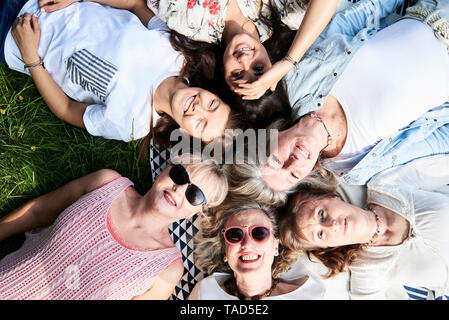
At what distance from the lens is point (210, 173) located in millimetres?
2912

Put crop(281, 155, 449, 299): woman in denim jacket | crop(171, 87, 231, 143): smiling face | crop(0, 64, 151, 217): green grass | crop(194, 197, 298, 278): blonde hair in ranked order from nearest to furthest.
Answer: crop(171, 87, 231, 143): smiling face, crop(281, 155, 449, 299): woman in denim jacket, crop(194, 197, 298, 278): blonde hair, crop(0, 64, 151, 217): green grass

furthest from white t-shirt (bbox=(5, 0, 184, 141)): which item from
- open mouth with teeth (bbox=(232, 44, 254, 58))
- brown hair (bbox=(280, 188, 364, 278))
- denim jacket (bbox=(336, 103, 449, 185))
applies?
denim jacket (bbox=(336, 103, 449, 185))

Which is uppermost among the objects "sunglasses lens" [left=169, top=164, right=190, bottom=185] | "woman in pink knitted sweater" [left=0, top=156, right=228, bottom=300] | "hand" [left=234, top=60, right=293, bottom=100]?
"hand" [left=234, top=60, right=293, bottom=100]

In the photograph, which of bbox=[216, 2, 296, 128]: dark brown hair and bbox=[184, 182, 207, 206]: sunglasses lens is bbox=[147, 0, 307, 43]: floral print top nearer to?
bbox=[216, 2, 296, 128]: dark brown hair

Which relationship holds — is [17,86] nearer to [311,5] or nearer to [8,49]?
[8,49]

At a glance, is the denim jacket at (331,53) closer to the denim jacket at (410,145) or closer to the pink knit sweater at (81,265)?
the denim jacket at (410,145)

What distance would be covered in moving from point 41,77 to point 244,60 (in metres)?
1.63

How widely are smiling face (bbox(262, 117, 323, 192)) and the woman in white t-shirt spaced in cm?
43

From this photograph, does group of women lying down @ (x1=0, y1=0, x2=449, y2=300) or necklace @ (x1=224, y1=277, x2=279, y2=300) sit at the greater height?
group of women lying down @ (x1=0, y1=0, x2=449, y2=300)

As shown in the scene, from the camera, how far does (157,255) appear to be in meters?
2.83

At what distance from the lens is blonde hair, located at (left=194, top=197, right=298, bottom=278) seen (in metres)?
3.05

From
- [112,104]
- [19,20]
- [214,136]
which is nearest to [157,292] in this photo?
[214,136]

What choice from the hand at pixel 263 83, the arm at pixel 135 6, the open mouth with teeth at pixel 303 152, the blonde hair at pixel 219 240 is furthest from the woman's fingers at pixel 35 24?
the open mouth with teeth at pixel 303 152
